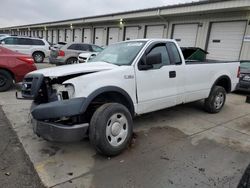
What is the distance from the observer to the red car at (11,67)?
277 inches

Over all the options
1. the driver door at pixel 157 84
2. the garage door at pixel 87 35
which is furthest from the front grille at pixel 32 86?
the garage door at pixel 87 35

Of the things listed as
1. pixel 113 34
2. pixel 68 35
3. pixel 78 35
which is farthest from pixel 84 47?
pixel 68 35

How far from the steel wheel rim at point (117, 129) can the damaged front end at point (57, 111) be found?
1.22 feet

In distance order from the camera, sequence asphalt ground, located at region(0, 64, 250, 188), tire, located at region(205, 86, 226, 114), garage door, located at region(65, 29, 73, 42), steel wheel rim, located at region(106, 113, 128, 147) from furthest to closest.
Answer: garage door, located at region(65, 29, 73, 42) < tire, located at region(205, 86, 226, 114) < steel wheel rim, located at region(106, 113, 128, 147) < asphalt ground, located at region(0, 64, 250, 188)

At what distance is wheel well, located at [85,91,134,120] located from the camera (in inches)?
137

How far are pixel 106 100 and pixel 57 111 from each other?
970 mm

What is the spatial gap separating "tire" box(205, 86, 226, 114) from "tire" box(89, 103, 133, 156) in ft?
9.86

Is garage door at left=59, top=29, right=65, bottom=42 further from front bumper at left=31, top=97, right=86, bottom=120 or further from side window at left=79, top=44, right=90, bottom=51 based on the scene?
front bumper at left=31, top=97, right=86, bottom=120

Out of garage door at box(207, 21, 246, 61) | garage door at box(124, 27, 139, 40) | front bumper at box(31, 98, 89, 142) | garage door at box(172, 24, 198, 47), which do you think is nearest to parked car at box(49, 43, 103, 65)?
garage door at box(124, 27, 139, 40)

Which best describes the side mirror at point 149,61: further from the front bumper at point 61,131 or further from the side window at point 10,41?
the side window at point 10,41

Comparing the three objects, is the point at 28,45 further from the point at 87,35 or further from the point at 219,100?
the point at 219,100

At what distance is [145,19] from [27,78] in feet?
49.8

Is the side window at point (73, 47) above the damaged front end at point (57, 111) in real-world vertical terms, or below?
above

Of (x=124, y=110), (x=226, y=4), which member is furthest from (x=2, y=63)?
(x=226, y=4)
